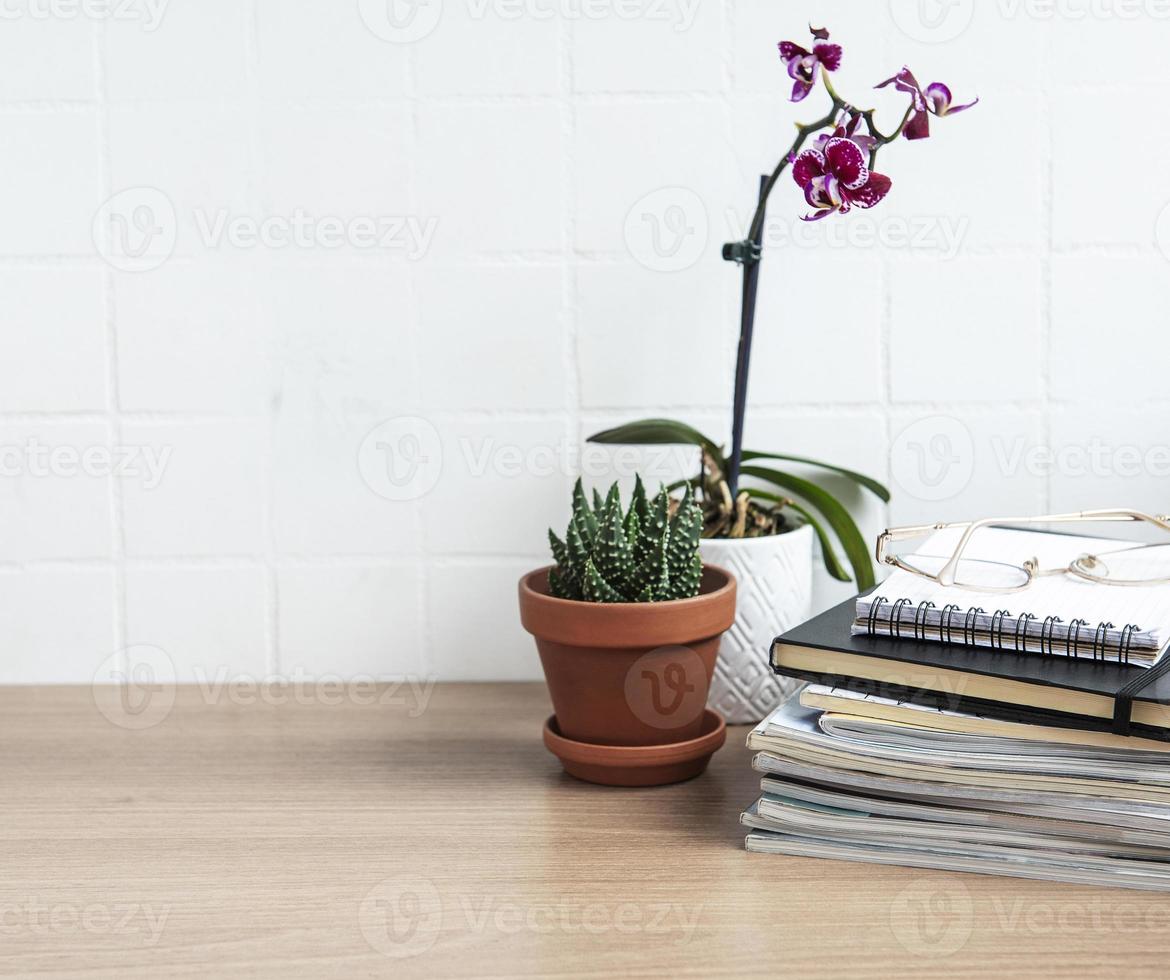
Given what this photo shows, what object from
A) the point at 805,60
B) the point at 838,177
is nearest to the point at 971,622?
the point at 838,177

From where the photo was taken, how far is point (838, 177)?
0.81 m

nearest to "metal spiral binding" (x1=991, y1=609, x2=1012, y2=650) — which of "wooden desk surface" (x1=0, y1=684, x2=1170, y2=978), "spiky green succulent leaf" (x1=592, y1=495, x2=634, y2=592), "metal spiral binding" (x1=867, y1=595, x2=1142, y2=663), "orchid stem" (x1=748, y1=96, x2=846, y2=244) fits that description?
"metal spiral binding" (x1=867, y1=595, x2=1142, y2=663)

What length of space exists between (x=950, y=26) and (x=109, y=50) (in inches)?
29.1

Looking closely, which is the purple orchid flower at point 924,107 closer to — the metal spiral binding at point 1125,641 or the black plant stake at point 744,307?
the black plant stake at point 744,307

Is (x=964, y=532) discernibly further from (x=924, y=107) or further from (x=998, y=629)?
(x=924, y=107)

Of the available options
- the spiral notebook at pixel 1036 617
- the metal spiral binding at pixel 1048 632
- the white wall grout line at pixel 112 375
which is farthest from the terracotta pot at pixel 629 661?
the white wall grout line at pixel 112 375

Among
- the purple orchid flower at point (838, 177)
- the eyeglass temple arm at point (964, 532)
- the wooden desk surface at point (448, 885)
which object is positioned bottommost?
the wooden desk surface at point (448, 885)

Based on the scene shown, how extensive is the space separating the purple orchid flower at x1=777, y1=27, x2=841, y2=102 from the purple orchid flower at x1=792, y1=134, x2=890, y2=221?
2.2 inches

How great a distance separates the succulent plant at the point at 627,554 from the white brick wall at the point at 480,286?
227 mm

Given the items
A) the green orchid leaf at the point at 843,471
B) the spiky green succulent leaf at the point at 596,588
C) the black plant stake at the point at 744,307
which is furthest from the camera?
the green orchid leaf at the point at 843,471

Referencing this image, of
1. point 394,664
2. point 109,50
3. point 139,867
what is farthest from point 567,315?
point 139,867

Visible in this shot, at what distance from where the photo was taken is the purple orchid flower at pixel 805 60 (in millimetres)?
835

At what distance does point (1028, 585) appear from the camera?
0.77 m

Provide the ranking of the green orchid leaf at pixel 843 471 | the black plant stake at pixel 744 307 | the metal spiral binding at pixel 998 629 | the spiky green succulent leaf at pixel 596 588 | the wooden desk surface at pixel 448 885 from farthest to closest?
the green orchid leaf at pixel 843 471 < the black plant stake at pixel 744 307 < the spiky green succulent leaf at pixel 596 588 < the metal spiral binding at pixel 998 629 < the wooden desk surface at pixel 448 885
